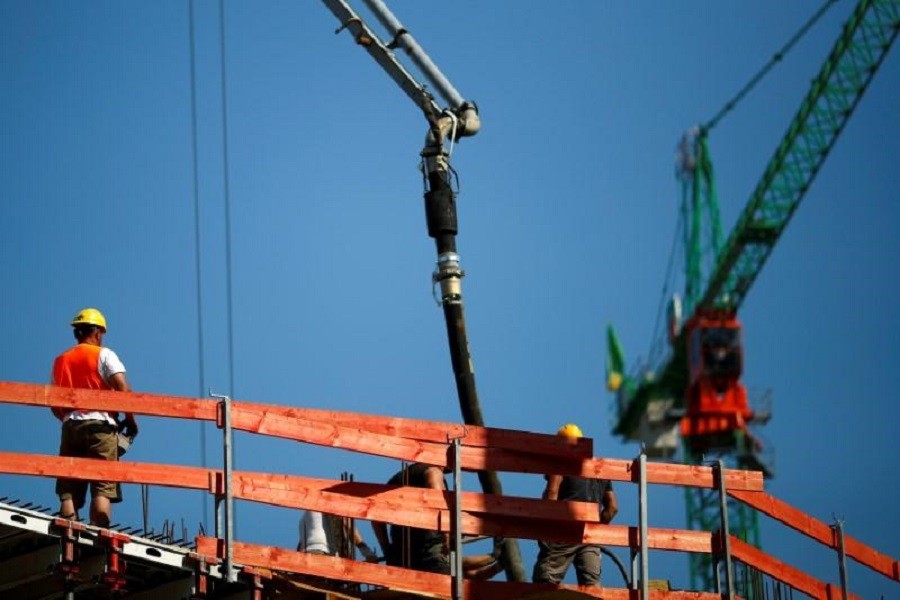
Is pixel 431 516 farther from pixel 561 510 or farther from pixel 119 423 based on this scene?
pixel 119 423

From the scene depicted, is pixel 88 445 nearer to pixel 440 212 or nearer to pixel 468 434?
pixel 468 434

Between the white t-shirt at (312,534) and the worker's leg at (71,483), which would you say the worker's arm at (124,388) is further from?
the white t-shirt at (312,534)

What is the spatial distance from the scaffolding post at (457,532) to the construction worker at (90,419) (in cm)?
284

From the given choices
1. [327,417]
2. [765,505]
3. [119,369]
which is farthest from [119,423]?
[765,505]

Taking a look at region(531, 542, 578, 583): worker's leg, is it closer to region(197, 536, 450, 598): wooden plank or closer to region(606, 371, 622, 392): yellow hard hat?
region(197, 536, 450, 598): wooden plank

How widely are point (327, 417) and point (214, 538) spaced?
197cm

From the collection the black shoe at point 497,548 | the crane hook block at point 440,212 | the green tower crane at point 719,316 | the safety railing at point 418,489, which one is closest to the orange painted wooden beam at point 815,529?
the safety railing at point 418,489

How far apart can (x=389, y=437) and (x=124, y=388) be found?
7.85ft

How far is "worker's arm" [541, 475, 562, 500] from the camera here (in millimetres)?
21016

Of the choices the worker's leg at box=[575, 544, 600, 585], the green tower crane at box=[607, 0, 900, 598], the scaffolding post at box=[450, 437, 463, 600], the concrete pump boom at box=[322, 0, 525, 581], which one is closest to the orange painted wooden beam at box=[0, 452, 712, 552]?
the scaffolding post at box=[450, 437, 463, 600]

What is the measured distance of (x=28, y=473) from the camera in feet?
59.2

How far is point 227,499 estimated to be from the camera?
1848 centimetres

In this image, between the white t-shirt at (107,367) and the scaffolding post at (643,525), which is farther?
the scaffolding post at (643,525)

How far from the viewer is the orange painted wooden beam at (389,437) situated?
60.7ft
